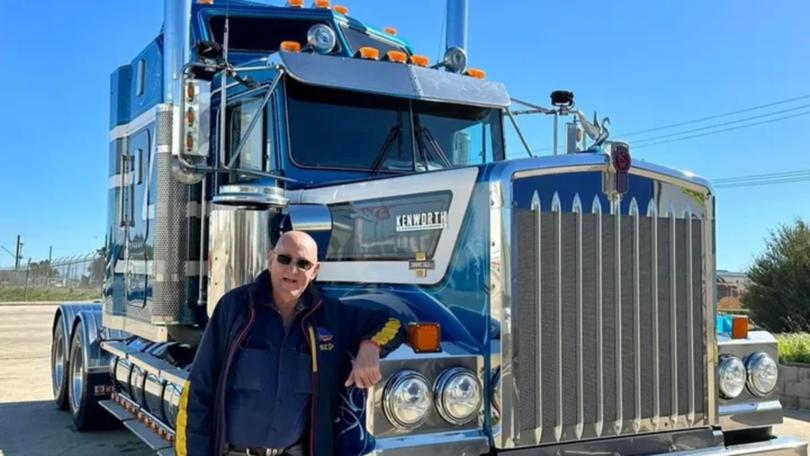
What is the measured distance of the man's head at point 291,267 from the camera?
2.84 metres

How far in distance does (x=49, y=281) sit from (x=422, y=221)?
38.9 meters

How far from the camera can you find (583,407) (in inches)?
138

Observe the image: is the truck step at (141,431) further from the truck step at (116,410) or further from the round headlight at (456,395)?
the round headlight at (456,395)

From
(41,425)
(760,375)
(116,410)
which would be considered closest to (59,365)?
(41,425)

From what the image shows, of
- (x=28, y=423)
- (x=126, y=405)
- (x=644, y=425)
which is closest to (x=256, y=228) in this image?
(x=644, y=425)

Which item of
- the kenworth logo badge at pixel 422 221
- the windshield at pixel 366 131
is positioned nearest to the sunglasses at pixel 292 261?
the kenworth logo badge at pixel 422 221

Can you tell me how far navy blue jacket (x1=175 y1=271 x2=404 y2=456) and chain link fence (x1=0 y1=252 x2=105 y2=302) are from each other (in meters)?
29.1

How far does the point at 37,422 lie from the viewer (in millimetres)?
7906

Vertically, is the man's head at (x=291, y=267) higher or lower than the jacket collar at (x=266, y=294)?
higher

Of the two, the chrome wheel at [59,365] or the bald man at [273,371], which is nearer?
the bald man at [273,371]

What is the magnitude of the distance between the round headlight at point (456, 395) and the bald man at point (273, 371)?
15.1 inches

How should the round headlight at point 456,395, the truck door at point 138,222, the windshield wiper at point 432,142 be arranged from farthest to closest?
the truck door at point 138,222
the windshield wiper at point 432,142
the round headlight at point 456,395

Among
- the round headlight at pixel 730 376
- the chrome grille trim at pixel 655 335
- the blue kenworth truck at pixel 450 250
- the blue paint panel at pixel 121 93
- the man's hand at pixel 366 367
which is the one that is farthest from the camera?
the blue paint panel at pixel 121 93

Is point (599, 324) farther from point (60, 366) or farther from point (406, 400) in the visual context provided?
point (60, 366)
